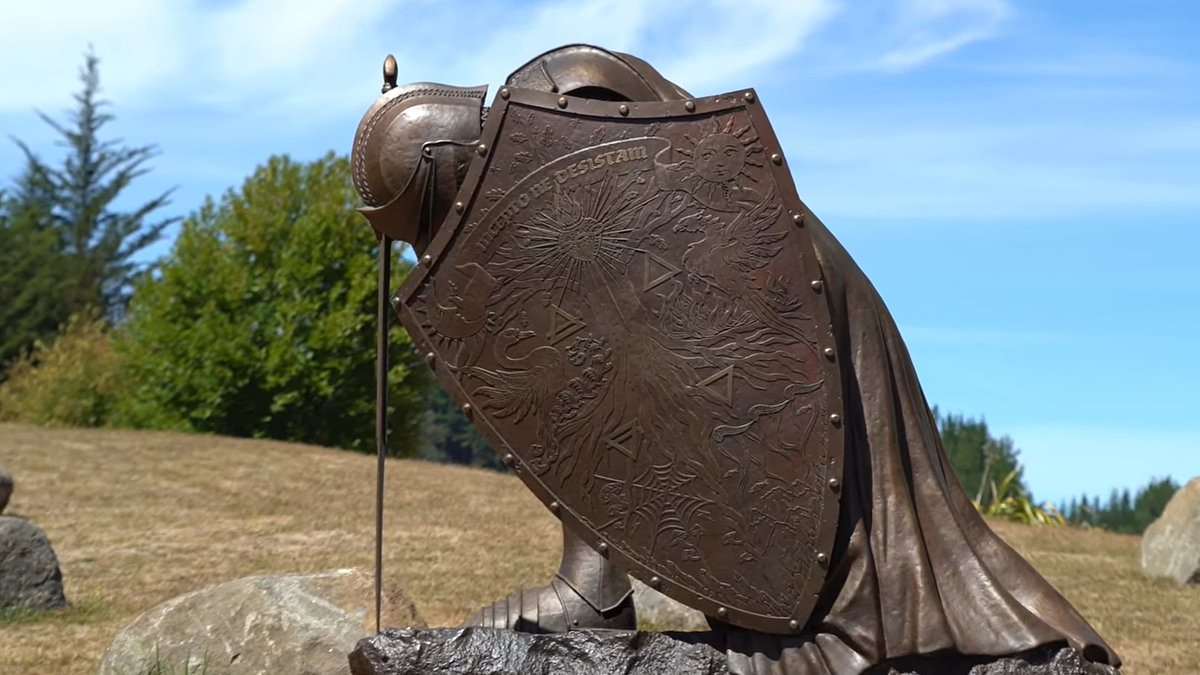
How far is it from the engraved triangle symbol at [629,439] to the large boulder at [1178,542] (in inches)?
351

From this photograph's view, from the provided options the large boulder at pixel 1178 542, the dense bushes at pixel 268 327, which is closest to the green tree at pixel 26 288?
the dense bushes at pixel 268 327

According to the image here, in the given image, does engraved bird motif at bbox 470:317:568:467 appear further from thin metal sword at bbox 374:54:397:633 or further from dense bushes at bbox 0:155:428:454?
dense bushes at bbox 0:155:428:454

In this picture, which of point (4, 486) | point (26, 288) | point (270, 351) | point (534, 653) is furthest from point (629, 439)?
point (26, 288)

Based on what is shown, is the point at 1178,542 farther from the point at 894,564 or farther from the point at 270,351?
the point at 270,351

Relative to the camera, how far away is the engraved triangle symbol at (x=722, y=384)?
382 centimetres

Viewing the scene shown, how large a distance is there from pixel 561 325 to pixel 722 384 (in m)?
0.48

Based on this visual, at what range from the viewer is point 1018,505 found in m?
16.4

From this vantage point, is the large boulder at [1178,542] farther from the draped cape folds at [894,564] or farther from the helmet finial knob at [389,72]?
the helmet finial knob at [389,72]

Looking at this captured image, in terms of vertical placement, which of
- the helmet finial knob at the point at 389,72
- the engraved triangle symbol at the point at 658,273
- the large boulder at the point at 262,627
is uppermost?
the helmet finial knob at the point at 389,72

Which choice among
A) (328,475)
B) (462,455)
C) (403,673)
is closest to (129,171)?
(462,455)

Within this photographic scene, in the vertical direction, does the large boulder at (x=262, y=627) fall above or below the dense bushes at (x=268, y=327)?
below

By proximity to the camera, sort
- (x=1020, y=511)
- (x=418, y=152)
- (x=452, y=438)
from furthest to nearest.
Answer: (x=452, y=438), (x=1020, y=511), (x=418, y=152)

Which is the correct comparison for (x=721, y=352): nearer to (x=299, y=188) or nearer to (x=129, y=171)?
(x=299, y=188)

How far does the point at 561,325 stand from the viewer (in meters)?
3.89
